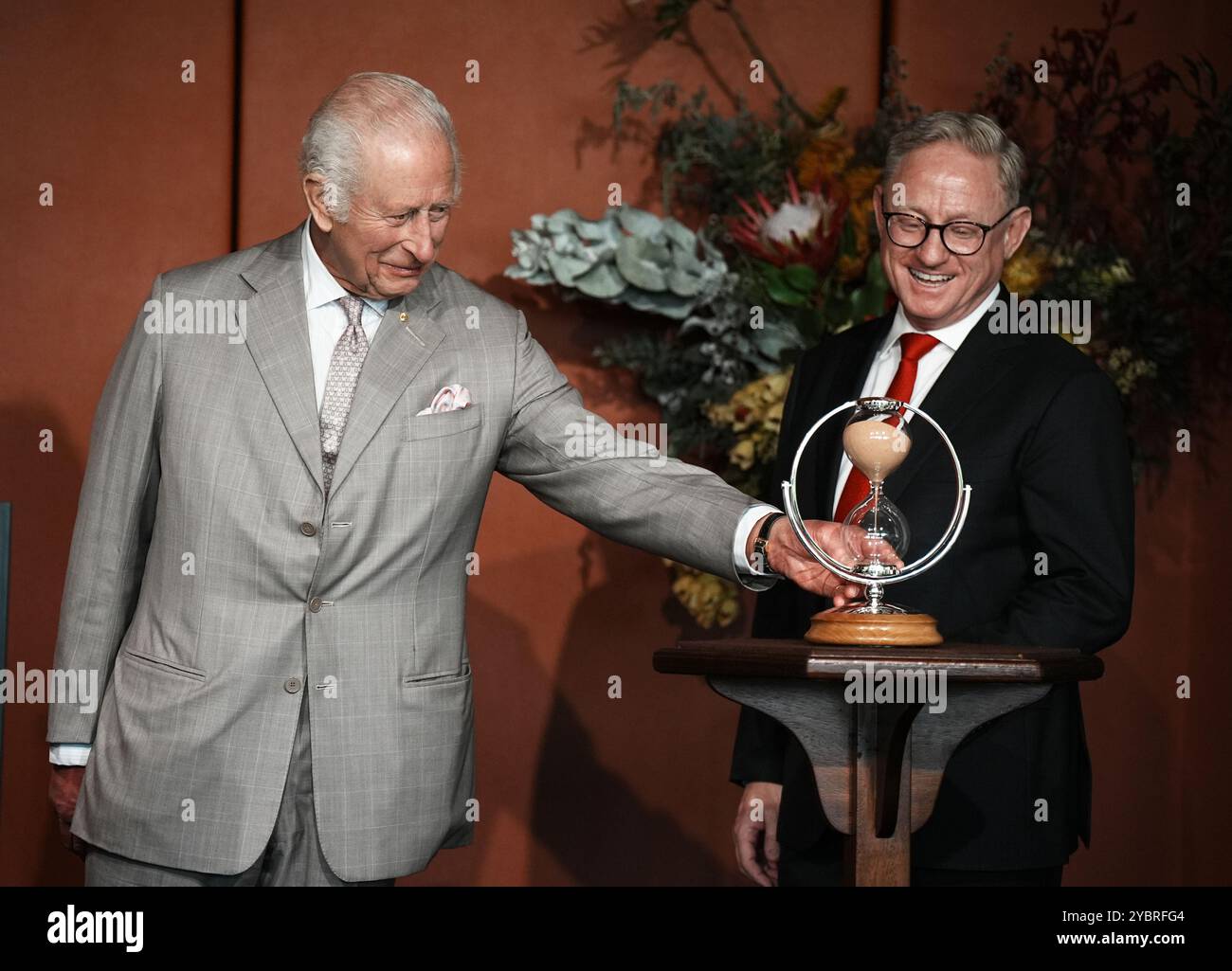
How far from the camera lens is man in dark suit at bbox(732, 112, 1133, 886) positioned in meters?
2.47

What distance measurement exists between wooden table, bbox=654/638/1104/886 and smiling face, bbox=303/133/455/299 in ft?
2.77

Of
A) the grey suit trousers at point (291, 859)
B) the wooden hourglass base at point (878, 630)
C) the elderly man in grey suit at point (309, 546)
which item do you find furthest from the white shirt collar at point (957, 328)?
the grey suit trousers at point (291, 859)

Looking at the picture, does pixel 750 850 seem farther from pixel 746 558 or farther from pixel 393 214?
pixel 393 214

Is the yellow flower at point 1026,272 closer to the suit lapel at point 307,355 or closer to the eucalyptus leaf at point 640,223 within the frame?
the eucalyptus leaf at point 640,223

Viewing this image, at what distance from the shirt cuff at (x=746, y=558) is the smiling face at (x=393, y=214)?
26.1 inches

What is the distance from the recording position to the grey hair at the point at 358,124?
8.31 ft

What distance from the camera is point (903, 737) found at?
2.09 metres

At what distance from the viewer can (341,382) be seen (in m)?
2.57

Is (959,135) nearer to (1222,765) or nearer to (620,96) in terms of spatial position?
(620,96)

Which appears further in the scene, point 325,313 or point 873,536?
point 325,313

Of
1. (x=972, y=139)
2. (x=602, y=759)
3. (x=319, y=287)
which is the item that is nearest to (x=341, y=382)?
(x=319, y=287)

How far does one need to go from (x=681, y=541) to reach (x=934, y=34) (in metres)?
2.07

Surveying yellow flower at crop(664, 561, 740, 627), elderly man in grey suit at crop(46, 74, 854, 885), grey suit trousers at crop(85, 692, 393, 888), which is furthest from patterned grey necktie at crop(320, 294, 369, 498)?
yellow flower at crop(664, 561, 740, 627)

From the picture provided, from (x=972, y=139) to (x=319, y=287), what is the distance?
1164mm
